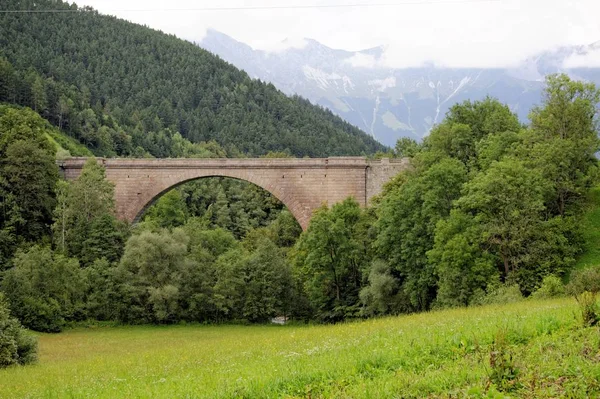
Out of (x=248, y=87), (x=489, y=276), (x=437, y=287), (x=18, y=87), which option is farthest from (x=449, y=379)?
(x=248, y=87)

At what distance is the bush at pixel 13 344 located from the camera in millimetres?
22380

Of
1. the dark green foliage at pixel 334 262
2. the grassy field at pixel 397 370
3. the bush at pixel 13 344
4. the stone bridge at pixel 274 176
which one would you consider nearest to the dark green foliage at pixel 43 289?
the stone bridge at pixel 274 176

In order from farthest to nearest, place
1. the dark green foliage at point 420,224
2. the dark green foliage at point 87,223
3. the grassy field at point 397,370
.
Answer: the dark green foliage at point 87,223 < the dark green foliage at point 420,224 < the grassy field at point 397,370

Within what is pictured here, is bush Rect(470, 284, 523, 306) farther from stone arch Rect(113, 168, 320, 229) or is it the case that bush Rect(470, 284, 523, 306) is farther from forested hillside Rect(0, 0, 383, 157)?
forested hillside Rect(0, 0, 383, 157)

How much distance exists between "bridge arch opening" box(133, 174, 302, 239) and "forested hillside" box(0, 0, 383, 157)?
64.3ft

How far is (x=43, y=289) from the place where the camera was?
42.5 m

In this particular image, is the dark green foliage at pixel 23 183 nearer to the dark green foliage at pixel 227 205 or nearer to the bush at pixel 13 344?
the dark green foliage at pixel 227 205

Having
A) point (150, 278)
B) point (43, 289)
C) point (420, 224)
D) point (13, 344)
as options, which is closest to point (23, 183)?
point (43, 289)

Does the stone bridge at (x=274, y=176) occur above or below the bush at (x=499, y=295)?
above

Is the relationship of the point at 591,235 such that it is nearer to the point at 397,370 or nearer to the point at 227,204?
the point at 397,370

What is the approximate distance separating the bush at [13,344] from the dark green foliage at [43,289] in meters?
15.8

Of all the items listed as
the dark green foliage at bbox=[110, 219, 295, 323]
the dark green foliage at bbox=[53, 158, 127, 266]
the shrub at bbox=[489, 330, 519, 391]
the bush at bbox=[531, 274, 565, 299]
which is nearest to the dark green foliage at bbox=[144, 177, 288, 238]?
the dark green foliage at bbox=[53, 158, 127, 266]

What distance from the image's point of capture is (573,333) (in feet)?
35.2

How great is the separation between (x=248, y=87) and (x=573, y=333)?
141550mm
